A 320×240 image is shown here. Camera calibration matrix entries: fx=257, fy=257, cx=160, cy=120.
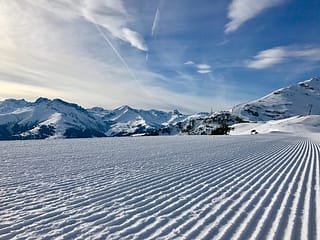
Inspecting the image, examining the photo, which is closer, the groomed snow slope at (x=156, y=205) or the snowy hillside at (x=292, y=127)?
the groomed snow slope at (x=156, y=205)


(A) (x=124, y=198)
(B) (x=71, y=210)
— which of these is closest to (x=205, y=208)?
(A) (x=124, y=198)

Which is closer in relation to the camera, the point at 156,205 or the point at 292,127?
the point at 156,205

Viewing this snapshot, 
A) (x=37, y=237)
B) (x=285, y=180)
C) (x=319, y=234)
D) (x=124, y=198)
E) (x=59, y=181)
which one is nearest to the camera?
(x=37, y=237)

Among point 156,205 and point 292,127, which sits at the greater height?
point 292,127

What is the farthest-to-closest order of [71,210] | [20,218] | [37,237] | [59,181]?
[59,181], [71,210], [20,218], [37,237]

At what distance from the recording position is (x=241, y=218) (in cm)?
553

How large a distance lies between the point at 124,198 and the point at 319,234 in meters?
4.43

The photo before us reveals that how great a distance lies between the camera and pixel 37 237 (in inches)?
172

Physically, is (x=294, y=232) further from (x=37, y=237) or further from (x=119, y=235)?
(x=37, y=237)

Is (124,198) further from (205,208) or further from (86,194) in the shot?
(205,208)

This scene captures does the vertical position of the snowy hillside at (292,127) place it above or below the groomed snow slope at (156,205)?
above

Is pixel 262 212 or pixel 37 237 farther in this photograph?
pixel 262 212

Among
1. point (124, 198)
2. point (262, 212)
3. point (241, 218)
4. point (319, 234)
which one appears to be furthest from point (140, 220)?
point (319, 234)

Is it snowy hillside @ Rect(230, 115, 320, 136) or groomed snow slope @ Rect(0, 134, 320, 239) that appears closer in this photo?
groomed snow slope @ Rect(0, 134, 320, 239)
